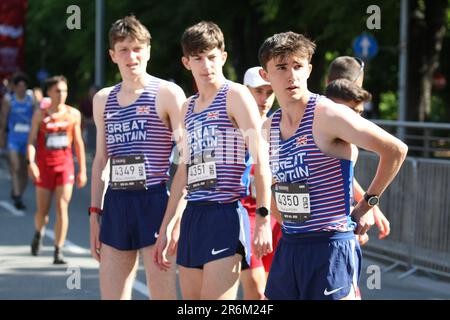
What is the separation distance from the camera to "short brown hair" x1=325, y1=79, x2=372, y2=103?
6387 mm

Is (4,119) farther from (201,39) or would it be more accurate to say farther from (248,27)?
(201,39)

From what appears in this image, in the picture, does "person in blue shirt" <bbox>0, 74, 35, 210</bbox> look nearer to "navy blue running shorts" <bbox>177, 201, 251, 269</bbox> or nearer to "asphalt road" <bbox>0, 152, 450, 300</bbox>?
"asphalt road" <bbox>0, 152, 450, 300</bbox>

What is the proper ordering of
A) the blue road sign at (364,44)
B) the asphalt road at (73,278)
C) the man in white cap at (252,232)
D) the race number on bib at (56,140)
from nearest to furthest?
the man in white cap at (252,232)
the asphalt road at (73,278)
the race number on bib at (56,140)
the blue road sign at (364,44)

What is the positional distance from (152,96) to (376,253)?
6.00 metres

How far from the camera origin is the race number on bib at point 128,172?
6.29m

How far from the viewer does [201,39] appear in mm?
5898

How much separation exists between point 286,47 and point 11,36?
85.0ft

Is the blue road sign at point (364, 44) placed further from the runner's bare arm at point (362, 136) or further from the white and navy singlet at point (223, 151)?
the runner's bare arm at point (362, 136)

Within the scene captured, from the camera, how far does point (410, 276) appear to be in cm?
1090

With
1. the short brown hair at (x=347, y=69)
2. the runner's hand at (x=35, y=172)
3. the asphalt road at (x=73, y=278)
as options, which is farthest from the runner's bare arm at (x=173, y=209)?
the runner's hand at (x=35, y=172)

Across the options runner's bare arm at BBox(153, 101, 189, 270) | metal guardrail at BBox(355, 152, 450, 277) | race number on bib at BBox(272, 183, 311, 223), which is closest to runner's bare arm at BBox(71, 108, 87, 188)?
metal guardrail at BBox(355, 152, 450, 277)

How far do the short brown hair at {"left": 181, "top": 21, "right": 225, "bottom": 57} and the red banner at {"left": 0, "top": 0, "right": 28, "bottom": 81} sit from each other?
81.2ft

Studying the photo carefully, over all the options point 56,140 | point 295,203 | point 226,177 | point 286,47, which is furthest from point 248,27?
point 295,203

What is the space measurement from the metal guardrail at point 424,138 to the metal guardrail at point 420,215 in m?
0.44
